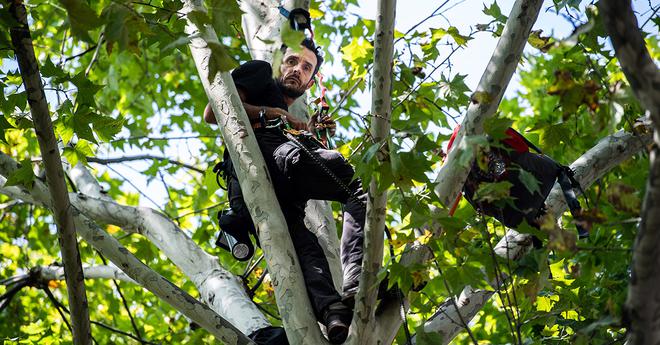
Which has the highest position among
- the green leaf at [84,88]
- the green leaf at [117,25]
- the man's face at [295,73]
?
the man's face at [295,73]

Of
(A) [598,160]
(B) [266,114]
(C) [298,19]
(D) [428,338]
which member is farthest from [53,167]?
(A) [598,160]

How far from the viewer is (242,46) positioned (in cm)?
924

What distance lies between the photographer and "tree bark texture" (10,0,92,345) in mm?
2818

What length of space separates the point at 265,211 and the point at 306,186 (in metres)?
0.38

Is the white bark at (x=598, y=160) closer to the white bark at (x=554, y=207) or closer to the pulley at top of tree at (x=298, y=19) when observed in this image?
the white bark at (x=554, y=207)

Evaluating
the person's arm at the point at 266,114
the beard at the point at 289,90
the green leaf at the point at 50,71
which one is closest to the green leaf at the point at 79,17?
the green leaf at the point at 50,71

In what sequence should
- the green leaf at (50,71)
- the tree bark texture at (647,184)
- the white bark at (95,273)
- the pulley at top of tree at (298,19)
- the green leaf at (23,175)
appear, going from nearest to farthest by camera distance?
the tree bark texture at (647,184) → the green leaf at (23,175) → the green leaf at (50,71) → the pulley at top of tree at (298,19) → the white bark at (95,273)

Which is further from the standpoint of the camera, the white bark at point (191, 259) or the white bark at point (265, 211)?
the white bark at point (191, 259)

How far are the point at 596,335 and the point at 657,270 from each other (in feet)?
4.97

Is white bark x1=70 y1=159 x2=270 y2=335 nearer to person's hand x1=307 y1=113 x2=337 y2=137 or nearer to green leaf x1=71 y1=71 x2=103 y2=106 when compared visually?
person's hand x1=307 y1=113 x2=337 y2=137

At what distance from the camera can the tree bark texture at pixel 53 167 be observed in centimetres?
282

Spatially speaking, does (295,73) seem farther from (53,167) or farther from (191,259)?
(53,167)

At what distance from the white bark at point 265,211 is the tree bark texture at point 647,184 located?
145 centimetres

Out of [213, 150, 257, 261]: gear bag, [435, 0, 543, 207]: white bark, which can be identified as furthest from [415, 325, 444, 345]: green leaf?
[213, 150, 257, 261]: gear bag
